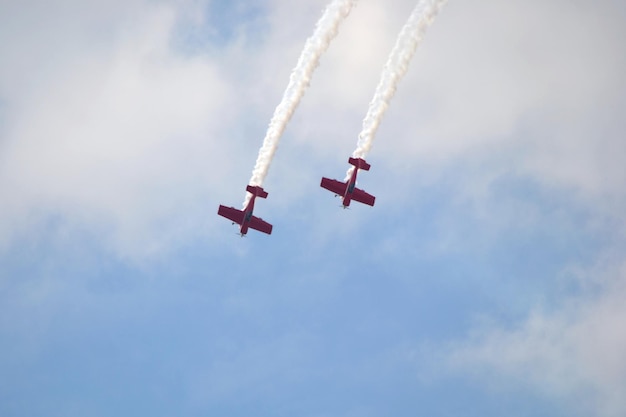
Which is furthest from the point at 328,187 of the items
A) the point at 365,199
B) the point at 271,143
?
the point at 271,143

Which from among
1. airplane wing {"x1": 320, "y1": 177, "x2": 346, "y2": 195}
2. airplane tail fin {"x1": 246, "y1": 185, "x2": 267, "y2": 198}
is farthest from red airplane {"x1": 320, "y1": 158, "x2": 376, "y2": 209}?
airplane tail fin {"x1": 246, "y1": 185, "x2": 267, "y2": 198}

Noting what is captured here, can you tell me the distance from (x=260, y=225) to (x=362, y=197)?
8759 mm

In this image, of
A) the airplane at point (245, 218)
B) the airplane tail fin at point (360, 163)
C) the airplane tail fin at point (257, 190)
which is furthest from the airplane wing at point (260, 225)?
the airplane tail fin at point (360, 163)

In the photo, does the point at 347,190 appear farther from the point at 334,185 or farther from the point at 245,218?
the point at 245,218

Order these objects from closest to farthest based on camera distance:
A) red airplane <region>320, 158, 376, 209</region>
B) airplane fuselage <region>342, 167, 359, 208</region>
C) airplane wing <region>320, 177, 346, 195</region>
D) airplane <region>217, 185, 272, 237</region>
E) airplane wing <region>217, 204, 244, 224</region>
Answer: airplane fuselage <region>342, 167, 359, 208</region> → red airplane <region>320, 158, 376, 209</region> → airplane wing <region>320, 177, 346, 195</region> → airplane <region>217, 185, 272, 237</region> → airplane wing <region>217, 204, 244, 224</region>

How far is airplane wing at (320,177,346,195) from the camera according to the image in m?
101

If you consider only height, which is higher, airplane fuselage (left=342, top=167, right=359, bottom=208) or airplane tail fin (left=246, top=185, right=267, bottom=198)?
airplane fuselage (left=342, top=167, right=359, bottom=208)

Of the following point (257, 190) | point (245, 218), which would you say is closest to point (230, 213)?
point (245, 218)

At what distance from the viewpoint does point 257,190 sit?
97875 millimetres

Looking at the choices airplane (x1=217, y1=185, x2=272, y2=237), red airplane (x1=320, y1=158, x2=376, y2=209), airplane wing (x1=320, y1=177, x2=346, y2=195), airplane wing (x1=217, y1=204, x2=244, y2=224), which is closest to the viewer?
red airplane (x1=320, y1=158, x2=376, y2=209)

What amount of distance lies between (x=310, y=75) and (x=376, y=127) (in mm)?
6578

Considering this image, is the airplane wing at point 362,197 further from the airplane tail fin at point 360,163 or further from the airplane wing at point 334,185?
the airplane tail fin at point 360,163

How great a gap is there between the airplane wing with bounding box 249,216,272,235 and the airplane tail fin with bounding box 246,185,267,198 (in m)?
5.74

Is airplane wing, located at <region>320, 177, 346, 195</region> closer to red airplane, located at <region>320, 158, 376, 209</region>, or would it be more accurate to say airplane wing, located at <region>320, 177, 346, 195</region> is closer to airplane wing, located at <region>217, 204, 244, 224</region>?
red airplane, located at <region>320, 158, 376, 209</region>
